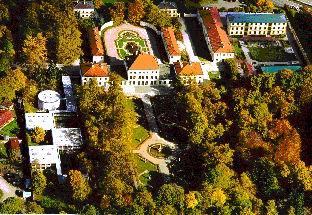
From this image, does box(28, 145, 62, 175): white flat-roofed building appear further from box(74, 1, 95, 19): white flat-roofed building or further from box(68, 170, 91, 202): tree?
box(74, 1, 95, 19): white flat-roofed building

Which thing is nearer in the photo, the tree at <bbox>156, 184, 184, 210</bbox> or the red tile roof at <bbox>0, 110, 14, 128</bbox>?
the tree at <bbox>156, 184, 184, 210</bbox>

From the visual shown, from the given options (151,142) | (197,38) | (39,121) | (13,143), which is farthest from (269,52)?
(13,143)

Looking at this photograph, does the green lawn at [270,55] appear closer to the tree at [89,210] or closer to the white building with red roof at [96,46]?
the white building with red roof at [96,46]

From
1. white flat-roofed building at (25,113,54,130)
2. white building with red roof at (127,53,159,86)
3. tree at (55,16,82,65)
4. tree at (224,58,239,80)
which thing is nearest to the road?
tree at (224,58,239,80)

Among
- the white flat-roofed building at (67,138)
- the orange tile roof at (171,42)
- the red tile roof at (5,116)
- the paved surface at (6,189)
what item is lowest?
the paved surface at (6,189)

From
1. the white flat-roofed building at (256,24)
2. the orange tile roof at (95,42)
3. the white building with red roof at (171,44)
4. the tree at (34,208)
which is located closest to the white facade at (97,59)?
the orange tile roof at (95,42)

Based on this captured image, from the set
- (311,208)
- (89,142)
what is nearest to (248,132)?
(311,208)
